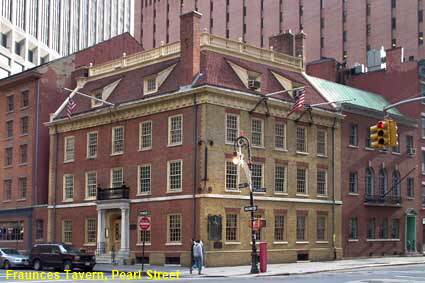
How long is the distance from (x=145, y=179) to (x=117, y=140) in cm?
421

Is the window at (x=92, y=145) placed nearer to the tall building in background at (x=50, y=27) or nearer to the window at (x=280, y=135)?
the window at (x=280, y=135)

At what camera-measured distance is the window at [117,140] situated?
52312mm

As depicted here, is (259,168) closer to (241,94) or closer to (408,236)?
(241,94)

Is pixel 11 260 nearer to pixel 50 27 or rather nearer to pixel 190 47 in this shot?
pixel 190 47

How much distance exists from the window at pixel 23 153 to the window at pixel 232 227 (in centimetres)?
2083

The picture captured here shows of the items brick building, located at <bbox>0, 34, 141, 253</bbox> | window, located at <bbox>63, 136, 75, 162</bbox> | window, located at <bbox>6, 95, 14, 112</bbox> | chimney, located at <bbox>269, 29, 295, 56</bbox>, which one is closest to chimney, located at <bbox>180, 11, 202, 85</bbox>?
chimney, located at <bbox>269, 29, 295, 56</bbox>

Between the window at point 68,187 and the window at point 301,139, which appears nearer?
the window at point 301,139

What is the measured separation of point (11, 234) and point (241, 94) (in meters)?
24.8

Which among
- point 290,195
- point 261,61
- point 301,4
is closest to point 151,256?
point 290,195

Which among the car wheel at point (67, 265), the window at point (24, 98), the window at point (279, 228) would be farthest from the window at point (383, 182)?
the window at point (24, 98)

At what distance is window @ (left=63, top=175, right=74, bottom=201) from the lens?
184 ft

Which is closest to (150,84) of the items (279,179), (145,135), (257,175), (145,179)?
(145,135)

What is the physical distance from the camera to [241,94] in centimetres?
4797

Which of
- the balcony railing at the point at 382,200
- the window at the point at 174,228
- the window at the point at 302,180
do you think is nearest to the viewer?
the window at the point at 174,228
